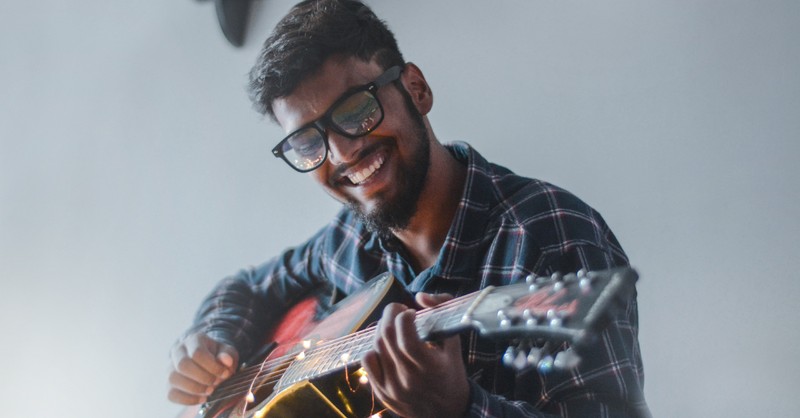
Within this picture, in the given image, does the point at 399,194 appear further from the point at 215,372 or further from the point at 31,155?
the point at 31,155

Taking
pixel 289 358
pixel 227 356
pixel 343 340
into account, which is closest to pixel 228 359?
pixel 227 356

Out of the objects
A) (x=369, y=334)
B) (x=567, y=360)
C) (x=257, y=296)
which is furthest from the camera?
(x=257, y=296)

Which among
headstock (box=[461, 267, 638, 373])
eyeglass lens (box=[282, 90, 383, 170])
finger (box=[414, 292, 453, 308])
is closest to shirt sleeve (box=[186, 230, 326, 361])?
eyeglass lens (box=[282, 90, 383, 170])

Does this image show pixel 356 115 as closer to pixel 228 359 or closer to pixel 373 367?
pixel 373 367

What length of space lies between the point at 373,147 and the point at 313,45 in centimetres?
14

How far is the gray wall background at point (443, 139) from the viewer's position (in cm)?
81

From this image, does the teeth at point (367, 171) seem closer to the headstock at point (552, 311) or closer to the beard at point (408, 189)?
the beard at point (408, 189)

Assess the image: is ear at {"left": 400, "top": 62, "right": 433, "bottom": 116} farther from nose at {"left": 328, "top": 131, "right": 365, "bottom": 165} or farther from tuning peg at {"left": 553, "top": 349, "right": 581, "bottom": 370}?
tuning peg at {"left": 553, "top": 349, "right": 581, "bottom": 370}

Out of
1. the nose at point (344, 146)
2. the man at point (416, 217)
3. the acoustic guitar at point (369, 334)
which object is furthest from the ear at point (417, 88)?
the acoustic guitar at point (369, 334)

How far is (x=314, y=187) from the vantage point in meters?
1.26

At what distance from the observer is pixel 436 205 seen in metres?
0.93

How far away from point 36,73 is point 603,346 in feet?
4.52

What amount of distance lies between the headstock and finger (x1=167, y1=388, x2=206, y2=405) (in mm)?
579

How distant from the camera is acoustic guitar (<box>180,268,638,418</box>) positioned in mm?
530
